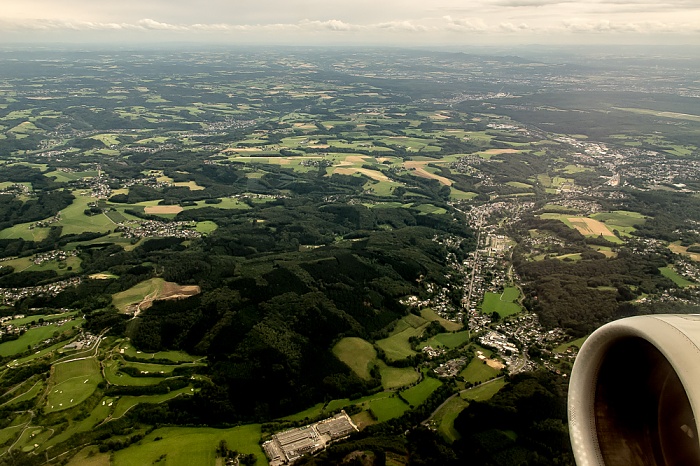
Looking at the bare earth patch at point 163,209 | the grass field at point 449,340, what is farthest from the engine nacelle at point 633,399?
the bare earth patch at point 163,209

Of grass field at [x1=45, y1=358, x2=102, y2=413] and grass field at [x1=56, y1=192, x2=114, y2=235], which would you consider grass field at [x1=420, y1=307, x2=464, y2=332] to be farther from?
grass field at [x1=56, y1=192, x2=114, y2=235]

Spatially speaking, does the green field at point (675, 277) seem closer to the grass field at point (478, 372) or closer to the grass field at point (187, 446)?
the grass field at point (478, 372)

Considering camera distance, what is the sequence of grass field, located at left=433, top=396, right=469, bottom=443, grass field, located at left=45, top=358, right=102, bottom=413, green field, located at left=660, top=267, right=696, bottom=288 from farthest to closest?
green field, located at left=660, top=267, right=696, bottom=288 < grass field, located at left=45, top=358, right=102, bottom=413 < grass field, located at left=433, top=396, right=469, bottom=443

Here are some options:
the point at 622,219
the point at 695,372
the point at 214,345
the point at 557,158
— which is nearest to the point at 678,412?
the point at 695,372

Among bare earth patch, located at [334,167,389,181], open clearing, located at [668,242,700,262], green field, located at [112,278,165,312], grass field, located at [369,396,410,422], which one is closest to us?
grass field, located at [369,396,410,422]

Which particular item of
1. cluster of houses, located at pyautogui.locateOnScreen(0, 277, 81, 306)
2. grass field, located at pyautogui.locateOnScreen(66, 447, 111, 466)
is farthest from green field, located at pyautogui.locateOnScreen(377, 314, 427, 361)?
cluster of houses, located at pyautogui.locateOnScreen(0, 277, 81, 306)

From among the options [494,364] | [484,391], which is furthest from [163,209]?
[484,391]
